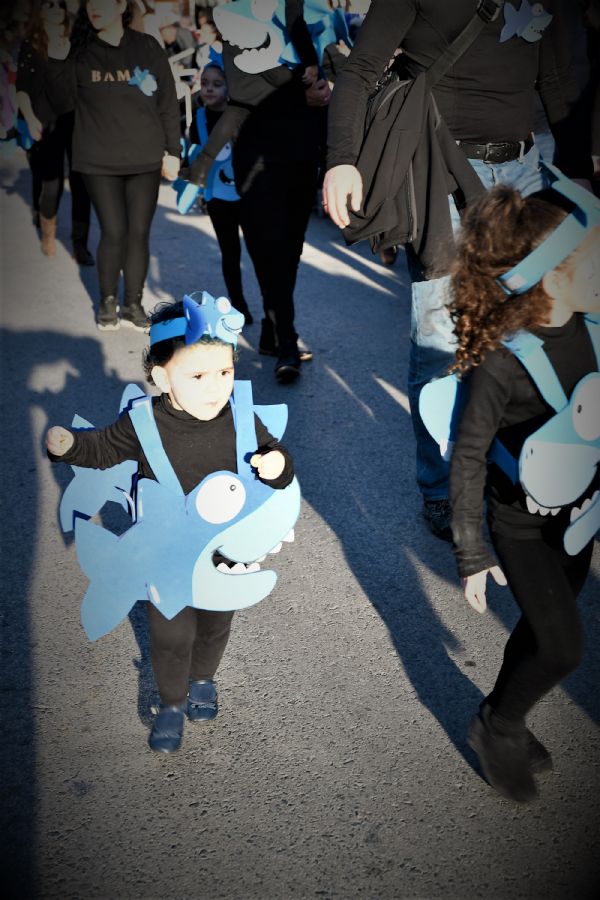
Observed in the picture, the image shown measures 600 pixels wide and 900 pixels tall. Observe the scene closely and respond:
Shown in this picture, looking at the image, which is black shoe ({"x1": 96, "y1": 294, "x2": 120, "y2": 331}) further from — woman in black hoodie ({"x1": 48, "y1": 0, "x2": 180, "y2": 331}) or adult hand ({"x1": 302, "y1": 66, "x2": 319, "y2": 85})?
adult hand ({"x1": 302, "y1": 66, "x2": 319, "y2": 85})

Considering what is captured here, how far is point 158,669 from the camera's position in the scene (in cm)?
238

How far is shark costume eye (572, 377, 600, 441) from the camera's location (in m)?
2.07

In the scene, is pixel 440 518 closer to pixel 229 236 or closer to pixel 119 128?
pixel 229 236

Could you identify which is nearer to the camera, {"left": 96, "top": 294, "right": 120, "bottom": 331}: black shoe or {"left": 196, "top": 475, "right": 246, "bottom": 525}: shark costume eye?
{"left": 196, "top": 475, "right": 246, "bottom": 525}: shark costume eye

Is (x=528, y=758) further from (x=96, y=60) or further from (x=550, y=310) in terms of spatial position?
(x=96, y=60)

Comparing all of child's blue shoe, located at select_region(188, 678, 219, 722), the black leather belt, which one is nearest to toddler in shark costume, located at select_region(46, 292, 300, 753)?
child's blue shoe, located at select_region(188, 678, 219, 722)

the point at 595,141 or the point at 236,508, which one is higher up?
the point at 595,141

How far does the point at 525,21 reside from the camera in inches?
116

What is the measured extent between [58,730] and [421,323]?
1.88 metres

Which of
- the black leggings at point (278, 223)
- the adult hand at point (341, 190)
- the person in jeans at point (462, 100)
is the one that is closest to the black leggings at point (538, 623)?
the person in jeans at point (462, 100)

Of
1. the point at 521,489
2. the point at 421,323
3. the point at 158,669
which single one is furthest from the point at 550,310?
the point at 158,669

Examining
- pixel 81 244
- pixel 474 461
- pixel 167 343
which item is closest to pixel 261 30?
pixel 167 343

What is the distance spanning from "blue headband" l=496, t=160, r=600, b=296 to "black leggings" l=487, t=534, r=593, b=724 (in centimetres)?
67

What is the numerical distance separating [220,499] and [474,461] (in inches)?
26.1
